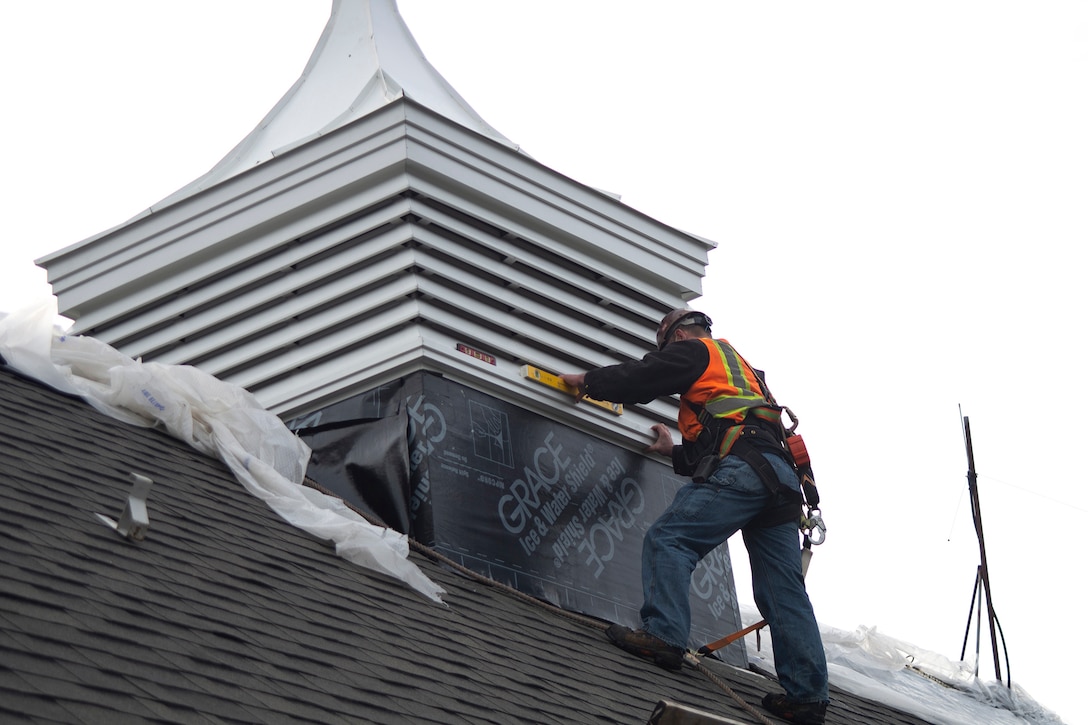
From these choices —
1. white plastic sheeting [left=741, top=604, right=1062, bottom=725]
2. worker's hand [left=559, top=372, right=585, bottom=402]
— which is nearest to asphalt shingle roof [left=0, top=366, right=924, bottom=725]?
worker's hand [left=559, top=372, right=585, bottom=402]

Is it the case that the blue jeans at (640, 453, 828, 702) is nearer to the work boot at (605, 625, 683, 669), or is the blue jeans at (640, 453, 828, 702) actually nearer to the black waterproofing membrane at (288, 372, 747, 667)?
the work boot at (605, 625, 683, 669)

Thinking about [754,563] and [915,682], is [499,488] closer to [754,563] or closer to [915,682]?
[754,563]

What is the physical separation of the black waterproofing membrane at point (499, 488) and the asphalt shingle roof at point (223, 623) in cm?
29

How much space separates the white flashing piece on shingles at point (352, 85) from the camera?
672 centimetres

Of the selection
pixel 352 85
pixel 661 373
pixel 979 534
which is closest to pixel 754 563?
pixel 661 373

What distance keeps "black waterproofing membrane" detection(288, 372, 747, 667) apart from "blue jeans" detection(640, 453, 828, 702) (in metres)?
0.64

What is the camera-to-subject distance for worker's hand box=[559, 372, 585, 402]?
19.2 feet

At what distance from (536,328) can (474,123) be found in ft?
5.10

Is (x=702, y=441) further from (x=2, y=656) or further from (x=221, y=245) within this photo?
(x=2, y=656)

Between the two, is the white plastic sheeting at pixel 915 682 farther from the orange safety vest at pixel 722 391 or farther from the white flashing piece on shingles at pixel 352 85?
the white flashing piece on shingles at pixel 352 85

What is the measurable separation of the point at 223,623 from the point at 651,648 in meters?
2.00

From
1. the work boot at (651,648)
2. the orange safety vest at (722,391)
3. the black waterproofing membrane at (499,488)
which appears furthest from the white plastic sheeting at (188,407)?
the orange safety vest at (722,391)

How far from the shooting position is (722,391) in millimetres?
5270

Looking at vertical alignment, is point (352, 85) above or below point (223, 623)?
above
